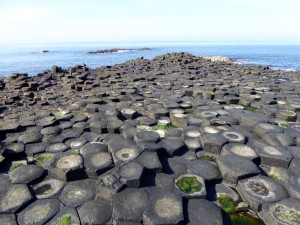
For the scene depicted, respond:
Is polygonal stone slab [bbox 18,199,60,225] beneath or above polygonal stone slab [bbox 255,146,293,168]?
beneath

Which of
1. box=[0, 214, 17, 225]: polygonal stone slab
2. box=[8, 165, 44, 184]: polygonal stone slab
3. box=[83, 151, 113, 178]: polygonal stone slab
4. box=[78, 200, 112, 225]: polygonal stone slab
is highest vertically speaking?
box=[83, 151, 113, 178]: polygonal stone slab

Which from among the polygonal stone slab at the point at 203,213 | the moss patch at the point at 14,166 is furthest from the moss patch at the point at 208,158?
the moss patch at the point at 14,166

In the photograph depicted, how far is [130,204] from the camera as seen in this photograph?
3385 mm

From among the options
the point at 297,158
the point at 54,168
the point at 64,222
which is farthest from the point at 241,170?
the point at 54,168

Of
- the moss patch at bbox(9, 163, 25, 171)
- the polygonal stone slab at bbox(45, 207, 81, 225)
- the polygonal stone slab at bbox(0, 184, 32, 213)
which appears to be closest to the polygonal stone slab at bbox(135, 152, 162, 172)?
the polygonal stone slab at bbox(45, 207, 81, 225)

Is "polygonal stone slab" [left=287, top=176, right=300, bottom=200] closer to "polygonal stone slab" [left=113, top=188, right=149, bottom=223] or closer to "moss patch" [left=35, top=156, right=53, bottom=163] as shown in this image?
"polygonal stone slab" [left=113, top=188, right=149, bottom=223]

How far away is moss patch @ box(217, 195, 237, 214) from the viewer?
11.6 ft

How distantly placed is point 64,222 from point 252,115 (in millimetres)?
5636

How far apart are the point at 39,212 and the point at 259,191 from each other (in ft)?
11.2

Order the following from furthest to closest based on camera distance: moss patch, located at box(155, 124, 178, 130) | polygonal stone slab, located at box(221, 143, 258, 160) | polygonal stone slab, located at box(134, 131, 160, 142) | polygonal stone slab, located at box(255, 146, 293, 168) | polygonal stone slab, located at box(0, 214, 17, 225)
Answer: moss patch, located at box(155, 124, 178, 130), polygonal stone slab, located at box(134, 131, 160, 142), polygonal stone slab, located at box(221, 143, 258, 160), polygonal stone slab, located at box(255, 146, 293, 168), polygonal stone slab, located at box(0, 214, 17, 225)

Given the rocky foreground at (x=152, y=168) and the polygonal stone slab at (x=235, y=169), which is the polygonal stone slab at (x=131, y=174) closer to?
the rocky foreground at (x=152, y=168)

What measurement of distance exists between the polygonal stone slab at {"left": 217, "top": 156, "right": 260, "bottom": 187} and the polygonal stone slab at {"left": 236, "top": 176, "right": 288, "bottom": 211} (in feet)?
0.32

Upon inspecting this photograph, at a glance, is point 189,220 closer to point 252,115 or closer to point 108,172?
point 108,172

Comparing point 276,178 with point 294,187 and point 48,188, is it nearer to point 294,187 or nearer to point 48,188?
point 294,187
